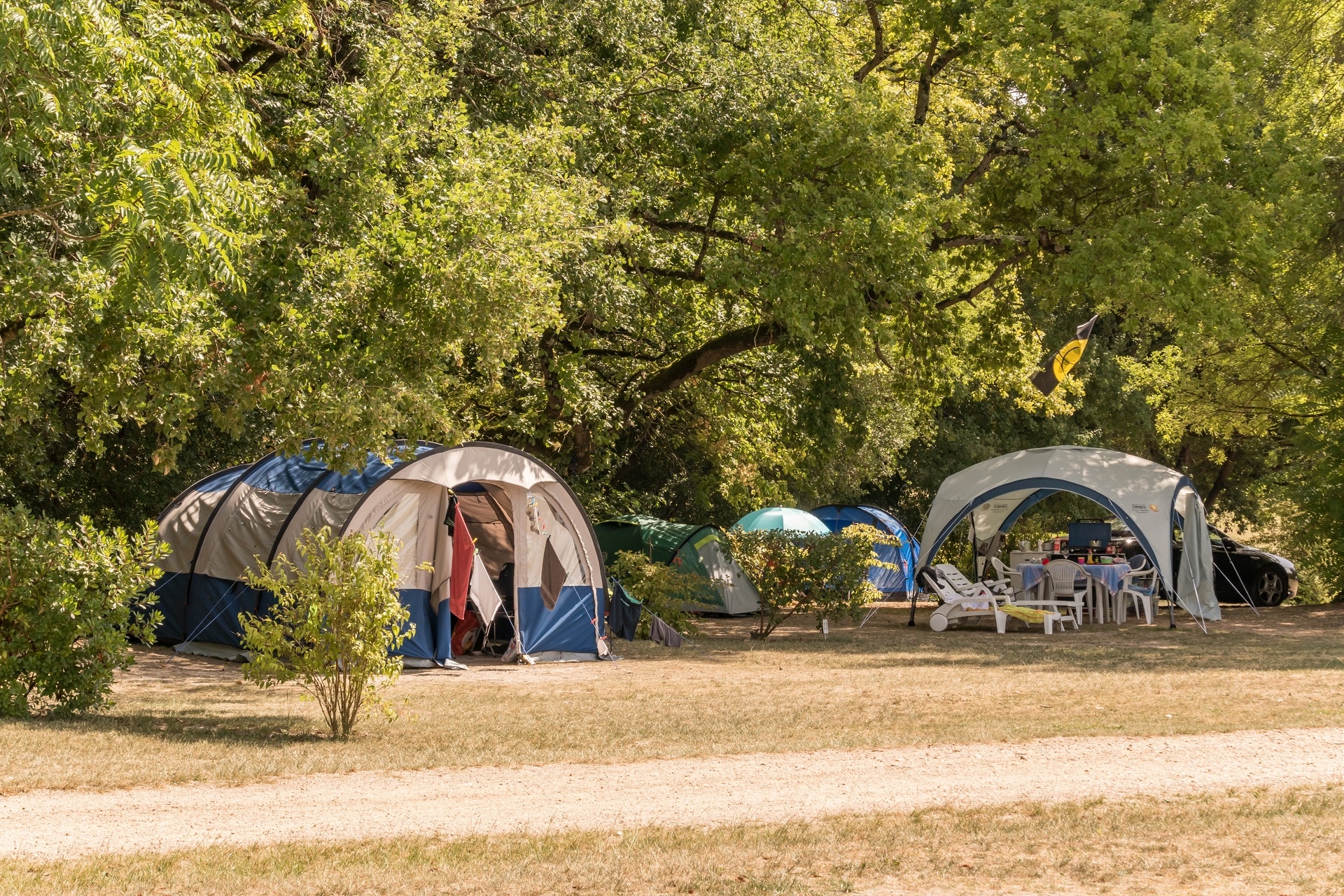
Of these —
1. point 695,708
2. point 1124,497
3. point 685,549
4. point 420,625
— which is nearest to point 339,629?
point 695,708

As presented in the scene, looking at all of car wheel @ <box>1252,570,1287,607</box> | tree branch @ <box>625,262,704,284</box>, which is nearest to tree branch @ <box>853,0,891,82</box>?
tree branch @ <box>625,262,704,284</box>

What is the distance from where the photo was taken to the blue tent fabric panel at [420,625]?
13133mm

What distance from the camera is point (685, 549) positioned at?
19422mm

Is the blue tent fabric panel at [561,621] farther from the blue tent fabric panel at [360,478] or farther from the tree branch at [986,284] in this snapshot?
the tree branch at [986,284]

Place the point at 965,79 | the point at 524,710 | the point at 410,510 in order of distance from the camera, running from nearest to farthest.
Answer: the point at 524,710
the point at 410,510
the point at 965,79

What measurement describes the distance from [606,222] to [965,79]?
9.18 meters

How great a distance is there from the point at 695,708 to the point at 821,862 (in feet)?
15.2

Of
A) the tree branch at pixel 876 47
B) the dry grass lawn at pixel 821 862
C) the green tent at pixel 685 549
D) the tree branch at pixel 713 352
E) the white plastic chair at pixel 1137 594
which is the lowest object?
the dry grass lawn at pixel 821 862

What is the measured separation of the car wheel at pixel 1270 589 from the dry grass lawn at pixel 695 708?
7.25 m

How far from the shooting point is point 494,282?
429 inches

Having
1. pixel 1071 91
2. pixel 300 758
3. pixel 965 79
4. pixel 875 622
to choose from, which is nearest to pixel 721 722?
pixel 300 758

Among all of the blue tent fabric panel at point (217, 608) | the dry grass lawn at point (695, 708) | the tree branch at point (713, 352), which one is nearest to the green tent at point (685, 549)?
the tree branch at point (713, 352)

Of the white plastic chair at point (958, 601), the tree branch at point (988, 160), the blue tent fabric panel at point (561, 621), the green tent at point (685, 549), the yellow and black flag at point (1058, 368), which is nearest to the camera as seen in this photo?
the blue tent fabric panel at point (561, 621)

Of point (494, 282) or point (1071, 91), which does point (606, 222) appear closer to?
point (494, 282)
